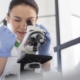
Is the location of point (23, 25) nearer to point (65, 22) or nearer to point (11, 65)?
point (11, 65)

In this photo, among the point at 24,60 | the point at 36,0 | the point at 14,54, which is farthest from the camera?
the point at 36,0

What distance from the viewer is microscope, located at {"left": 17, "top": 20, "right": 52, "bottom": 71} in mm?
658

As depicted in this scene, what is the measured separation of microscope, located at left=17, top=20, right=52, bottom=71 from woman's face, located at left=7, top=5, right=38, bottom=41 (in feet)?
1.14

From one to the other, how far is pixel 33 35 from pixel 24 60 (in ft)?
0.43

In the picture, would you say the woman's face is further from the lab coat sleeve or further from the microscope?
Result: the microscope

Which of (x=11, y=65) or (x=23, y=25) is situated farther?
(x=23, y=25)

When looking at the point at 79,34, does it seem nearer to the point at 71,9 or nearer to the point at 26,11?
the point at 71,9

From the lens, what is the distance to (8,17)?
1160 mm

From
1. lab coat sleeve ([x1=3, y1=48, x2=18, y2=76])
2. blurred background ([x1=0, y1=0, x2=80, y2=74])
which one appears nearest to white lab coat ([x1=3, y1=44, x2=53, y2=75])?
lab coat sleeve ([x1=3, y1=48, x2=18, y2=76])

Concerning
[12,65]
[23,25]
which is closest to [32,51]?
[12,65]

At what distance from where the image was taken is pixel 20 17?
1.11 m

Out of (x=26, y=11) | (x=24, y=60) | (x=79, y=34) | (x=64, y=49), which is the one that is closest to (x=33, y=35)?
(x=24, y=60)

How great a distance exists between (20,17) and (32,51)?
1.50 ft

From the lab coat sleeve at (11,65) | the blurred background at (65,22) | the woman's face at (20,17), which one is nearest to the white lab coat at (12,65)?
the lab coat sleeve at (11,65)
